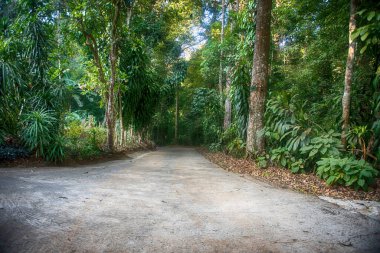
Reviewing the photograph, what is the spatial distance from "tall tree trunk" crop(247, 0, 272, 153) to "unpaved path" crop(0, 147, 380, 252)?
9.76 feet

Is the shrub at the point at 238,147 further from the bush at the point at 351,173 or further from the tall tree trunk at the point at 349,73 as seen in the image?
the bush at the point at 351,173

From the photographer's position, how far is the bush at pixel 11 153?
6.28 m

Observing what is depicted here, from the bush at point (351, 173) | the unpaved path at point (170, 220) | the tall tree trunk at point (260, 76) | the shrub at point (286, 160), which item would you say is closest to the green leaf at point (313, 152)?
the bush at point (351, 173)

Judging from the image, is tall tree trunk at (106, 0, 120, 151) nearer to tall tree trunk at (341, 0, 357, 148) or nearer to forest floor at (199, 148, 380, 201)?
forest floor at (199, 148, 380, 201)

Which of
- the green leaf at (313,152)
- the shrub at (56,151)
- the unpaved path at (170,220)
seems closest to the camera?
the unpaved path at (170,220)

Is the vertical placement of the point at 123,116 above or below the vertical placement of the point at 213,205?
above

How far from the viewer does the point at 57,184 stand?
14.5 feet

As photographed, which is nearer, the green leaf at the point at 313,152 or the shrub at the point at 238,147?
the green leaf at the point at 313,152

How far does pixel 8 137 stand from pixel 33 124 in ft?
3.12

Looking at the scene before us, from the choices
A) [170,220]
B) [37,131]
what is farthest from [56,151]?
[170,220]

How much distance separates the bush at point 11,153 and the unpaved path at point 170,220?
7.44 ft

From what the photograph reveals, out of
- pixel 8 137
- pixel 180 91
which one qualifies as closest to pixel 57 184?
pixel 8 137

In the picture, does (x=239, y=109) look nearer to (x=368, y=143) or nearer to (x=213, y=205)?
(x=368, y=143)

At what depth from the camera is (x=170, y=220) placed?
9.53 ft
